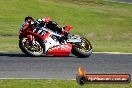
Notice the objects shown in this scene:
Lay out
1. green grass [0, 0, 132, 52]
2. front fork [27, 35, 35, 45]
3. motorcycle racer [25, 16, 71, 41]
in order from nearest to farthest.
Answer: front fork [27, 35, 35, 45] → motorcycle racer [25, 16, 71, 41] → green grass [0, 0, 132, 52]

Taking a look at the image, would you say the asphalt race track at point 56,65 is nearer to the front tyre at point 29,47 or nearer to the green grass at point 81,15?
the front tyre at point 29,47

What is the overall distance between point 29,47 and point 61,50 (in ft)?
3.98

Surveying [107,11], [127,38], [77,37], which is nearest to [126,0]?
[107,11]

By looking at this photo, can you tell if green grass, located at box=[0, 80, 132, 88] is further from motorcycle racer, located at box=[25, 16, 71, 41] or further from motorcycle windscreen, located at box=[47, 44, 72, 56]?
motorcycle racer, located at box=[25, 16, 71, 41]

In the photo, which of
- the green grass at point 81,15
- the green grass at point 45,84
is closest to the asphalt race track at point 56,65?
the green grass at point 45,84

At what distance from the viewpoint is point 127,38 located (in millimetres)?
30641

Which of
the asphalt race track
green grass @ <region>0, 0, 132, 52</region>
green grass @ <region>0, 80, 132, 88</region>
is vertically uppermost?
green grass @ <region>0, 80, 132, 88</region>

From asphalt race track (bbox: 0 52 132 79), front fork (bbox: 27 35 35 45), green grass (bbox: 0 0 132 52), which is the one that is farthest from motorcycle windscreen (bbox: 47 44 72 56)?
green grass (bbox: 0 0 132 52)

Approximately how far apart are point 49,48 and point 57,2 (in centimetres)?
2753

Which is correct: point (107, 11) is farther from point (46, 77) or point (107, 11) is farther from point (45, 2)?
point (46, 77)

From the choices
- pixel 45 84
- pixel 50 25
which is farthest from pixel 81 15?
pixel 45 84

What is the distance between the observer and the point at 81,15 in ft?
130

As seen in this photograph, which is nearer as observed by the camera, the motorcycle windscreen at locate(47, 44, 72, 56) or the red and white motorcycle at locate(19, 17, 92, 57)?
the red and white motorcycle at locate(19, 17, 92, 57)

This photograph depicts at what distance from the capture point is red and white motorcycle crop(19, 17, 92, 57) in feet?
57.3
